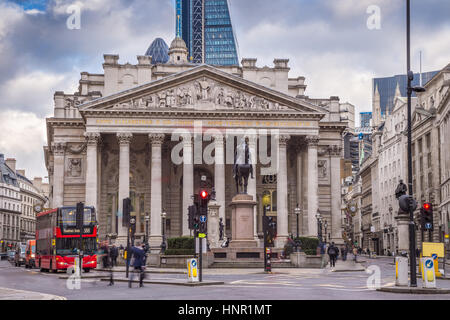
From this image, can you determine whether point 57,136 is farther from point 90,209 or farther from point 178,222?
point 90,209

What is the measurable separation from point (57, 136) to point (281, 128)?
25.6 meters

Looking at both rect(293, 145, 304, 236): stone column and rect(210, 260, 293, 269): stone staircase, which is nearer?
rect(210, 260, 293, 269): stone staircase

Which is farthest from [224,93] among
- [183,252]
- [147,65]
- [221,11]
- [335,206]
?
[221,11]

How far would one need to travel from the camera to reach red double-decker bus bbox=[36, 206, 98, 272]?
4975cm

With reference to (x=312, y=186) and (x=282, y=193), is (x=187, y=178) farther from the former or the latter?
(x=312, y=186)

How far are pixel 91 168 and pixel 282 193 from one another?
800 inches

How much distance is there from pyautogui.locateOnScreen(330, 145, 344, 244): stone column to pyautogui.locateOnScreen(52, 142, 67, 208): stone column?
102 ft

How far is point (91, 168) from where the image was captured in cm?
7619

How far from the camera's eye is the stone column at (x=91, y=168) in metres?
75.8

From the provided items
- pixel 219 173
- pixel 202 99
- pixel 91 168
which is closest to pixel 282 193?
pixel 219 173

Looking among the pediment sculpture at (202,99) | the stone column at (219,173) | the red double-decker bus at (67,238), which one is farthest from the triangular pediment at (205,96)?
the red double-decker bus at (67,238)

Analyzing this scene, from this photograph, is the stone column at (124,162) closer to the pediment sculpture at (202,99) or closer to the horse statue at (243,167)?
the pediment sculpture at (202,99)

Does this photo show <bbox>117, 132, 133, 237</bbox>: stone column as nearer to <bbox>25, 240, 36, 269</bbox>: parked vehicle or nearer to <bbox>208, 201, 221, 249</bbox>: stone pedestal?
<bbox>25, 240, 36, 269</bbox>: parked vehicle

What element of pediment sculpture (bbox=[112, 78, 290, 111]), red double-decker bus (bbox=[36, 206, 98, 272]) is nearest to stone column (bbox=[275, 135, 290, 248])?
pediment sculpture (bbox=[112, 78, 290, 111])
